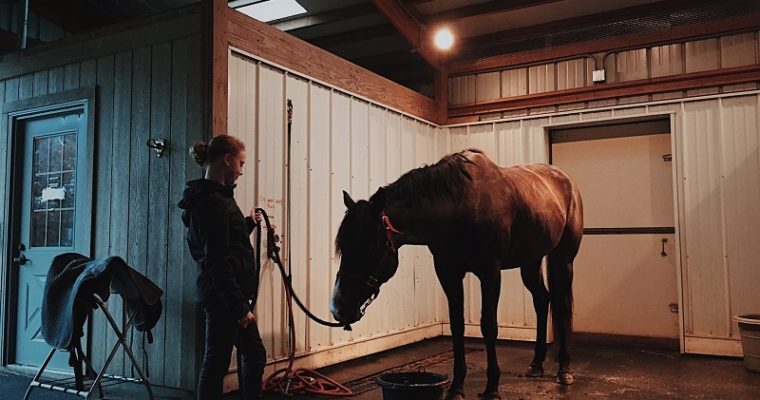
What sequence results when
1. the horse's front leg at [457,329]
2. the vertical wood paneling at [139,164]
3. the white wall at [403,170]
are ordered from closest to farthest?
1. the horse's front leg at [457,329]
2. the vertical wood paneling at [139,164]
3. the white wall at [403,170]

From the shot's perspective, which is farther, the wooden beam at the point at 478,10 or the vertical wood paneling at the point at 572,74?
the vertical wood paneling at the point at 572,74

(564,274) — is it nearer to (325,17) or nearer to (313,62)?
(313,62)

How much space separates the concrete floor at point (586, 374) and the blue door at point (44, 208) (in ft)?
1.22

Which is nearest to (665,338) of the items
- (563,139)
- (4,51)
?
(563,139)

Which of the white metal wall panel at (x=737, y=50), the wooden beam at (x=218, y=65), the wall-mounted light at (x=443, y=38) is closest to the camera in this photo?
the wooden beam at (x=218, y=65)

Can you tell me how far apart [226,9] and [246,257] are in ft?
6.37

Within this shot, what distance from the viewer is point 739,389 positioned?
3.90 metres

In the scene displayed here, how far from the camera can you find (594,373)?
439 cm

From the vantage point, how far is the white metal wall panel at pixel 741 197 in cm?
500

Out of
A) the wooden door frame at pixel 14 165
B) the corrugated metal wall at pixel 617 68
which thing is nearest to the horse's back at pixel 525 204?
the corrugated metal wall at pixel 617 68

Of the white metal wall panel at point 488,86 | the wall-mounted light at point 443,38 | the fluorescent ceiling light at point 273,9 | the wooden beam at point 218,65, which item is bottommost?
the wooden beam at point 218,65

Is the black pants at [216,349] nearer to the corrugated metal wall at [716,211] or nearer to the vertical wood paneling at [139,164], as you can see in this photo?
the vertical wood paneling at [139,164]

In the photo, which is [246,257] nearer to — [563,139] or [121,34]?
[121,34]

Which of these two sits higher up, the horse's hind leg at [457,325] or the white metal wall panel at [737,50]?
the white metal wall panel at [737,50]
